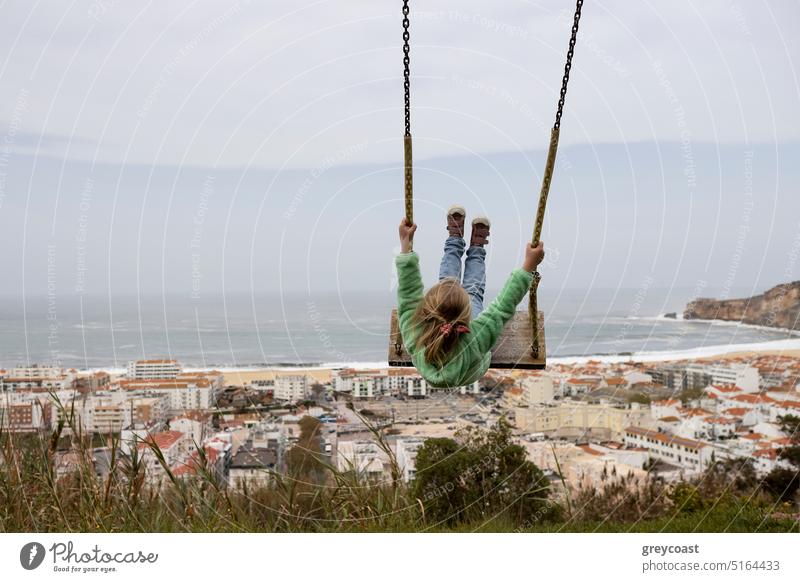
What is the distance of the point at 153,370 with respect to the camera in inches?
472

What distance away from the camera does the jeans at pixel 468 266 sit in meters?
4.25

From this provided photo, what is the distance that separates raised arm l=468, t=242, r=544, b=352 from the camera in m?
3.78

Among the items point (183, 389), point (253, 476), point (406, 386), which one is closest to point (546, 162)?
point (253, 476)

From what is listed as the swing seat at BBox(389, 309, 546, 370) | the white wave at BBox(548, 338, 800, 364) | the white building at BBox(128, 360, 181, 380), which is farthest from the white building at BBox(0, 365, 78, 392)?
the white wave at BBox(548, 338, 800, 364)

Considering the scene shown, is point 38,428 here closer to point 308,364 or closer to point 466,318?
point 466,318

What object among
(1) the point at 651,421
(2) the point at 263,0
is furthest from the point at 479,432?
(2) the point at 263,0

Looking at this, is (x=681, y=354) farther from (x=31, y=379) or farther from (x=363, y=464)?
(x=31, y=379)

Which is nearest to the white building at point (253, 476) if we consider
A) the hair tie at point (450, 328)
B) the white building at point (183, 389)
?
the hair tie at point (450, 328)

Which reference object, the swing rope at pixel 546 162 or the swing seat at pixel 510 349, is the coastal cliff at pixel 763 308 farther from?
the swing rope at pixel 546 162

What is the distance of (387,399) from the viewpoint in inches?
498

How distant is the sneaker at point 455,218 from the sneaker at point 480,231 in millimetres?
85

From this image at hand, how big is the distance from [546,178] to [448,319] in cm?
83

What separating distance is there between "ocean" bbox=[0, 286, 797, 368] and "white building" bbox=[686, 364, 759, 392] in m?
0.55
